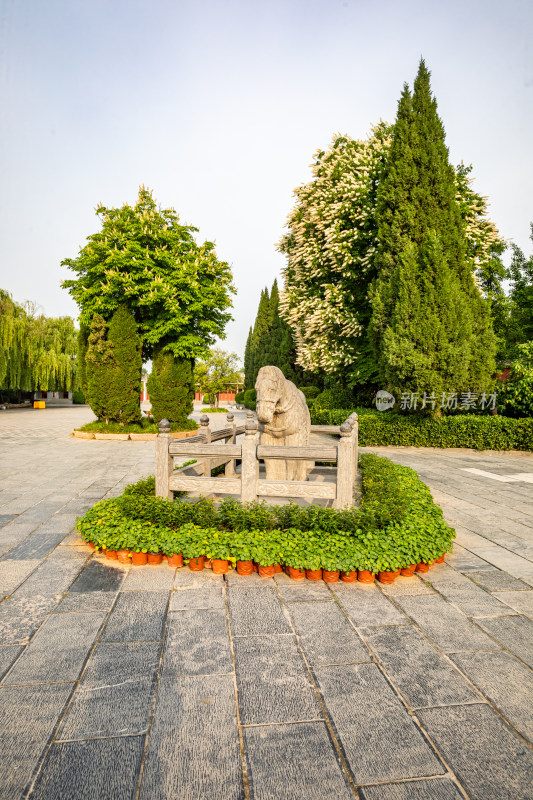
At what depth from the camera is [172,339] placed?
16109 mm

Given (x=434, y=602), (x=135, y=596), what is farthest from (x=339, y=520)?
(x=135, y=596)

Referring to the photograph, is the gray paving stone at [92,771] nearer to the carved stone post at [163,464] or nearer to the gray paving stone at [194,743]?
the gray paving stone at [194,743]

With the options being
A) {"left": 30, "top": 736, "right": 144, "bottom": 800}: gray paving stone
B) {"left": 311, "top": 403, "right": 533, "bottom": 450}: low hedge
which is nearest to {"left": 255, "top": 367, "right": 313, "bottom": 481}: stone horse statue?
{"left": 30, "top": 736, "right": 144, "bottom": 800}: gray paving stone

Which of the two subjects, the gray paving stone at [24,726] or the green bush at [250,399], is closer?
the gray paving stone at [24,726]

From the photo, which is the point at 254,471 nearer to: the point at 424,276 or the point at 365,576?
the point at 365,576

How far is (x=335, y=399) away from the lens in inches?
753

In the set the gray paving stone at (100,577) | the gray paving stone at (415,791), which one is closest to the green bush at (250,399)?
the gray paving stone at (100,577)

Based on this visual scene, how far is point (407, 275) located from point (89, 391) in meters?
12.3

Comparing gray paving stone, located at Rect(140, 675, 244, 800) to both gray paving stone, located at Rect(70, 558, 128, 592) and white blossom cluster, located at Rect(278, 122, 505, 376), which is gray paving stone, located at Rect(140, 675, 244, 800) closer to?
gray paving stone, located at Rect(70, 558, 128, 592)

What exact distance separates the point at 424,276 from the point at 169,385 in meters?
9.99

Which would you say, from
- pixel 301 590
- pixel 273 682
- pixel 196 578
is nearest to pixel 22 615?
pixel 196 578

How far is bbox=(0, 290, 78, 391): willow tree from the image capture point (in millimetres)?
26000

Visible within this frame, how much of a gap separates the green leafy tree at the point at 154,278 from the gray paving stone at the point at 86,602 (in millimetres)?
12257

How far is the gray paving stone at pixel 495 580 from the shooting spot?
4043 millimetres
